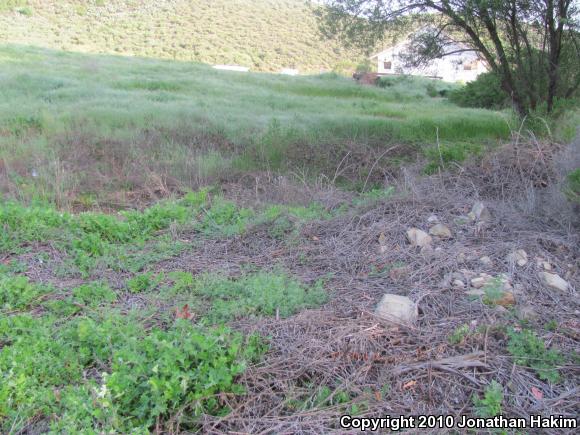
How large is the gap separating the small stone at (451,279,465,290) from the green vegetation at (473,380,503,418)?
1.02m

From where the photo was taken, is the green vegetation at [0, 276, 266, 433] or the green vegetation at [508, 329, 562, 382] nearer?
the green vegetation at [0, 276, 266, 433]

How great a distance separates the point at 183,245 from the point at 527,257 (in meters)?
3.15

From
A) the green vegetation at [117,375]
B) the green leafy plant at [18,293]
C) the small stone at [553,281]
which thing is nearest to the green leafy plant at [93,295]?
the green leafy plant at [18,293]

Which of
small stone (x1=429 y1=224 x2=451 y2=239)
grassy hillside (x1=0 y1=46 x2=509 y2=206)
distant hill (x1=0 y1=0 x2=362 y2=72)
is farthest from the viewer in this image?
distant hill (x1=0 y1=0 x2=362 y2=72)

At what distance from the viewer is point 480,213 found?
4551mm

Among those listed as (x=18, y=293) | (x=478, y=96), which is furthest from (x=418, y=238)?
(x=478, y=96)

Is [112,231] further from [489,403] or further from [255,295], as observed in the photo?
[489,403]

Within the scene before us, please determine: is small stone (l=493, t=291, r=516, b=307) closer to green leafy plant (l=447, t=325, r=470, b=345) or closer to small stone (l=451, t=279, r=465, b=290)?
small stone (l=451, t=279, r=465, b=290)

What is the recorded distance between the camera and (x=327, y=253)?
172 inches

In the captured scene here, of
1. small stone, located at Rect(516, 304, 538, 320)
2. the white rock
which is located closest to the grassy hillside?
the white rock

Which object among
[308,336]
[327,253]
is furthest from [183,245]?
[308,336]

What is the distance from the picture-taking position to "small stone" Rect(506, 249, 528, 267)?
12.3 feet

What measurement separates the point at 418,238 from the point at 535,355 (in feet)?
5.16

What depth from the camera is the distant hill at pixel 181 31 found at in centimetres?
3216
